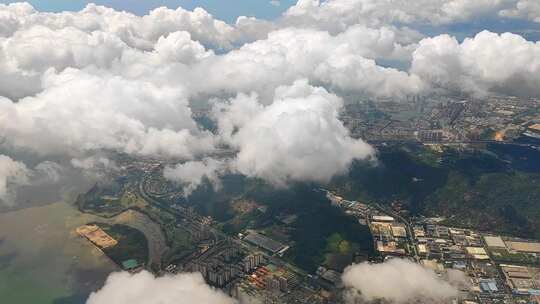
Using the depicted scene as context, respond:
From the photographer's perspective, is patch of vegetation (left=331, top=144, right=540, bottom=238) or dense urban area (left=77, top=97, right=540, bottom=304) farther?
patch of vegetation (left=331, top=144, right=540, bottom=238)

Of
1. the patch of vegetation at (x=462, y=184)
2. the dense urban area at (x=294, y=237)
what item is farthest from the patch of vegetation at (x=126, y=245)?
the patch of vegetation at (x=462, y=184)

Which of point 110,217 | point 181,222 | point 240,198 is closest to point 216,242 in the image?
point 181,222

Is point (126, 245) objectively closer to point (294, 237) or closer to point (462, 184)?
point (294, 237)

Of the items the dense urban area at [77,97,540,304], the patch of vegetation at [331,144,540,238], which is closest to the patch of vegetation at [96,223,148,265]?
the dense urban area at [77,97,540,304]

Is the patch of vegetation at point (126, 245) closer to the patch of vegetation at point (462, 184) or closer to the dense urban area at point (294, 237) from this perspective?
the dense urban area at point (294, 237)

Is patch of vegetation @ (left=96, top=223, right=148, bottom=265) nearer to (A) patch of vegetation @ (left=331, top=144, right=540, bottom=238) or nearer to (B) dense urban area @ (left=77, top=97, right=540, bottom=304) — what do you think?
(B) dense urban area @ (left=77, top=97, right=540, bottom=304)

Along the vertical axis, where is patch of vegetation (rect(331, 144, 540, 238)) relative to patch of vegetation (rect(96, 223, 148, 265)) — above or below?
below

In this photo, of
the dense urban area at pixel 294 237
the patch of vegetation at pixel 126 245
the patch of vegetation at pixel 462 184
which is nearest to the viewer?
the dense urban area at pixel 294 237

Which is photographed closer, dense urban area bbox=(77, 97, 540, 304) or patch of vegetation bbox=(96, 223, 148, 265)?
dense urban area bbox=(77, 97, 540, 304)

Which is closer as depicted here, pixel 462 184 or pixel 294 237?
pixel 294 237

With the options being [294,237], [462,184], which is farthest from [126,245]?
[462,184]

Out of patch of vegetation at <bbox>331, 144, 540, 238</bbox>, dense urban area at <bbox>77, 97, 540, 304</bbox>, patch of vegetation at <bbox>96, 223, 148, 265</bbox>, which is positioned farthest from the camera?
patch of vegetation at <bbox>331, 144, 540, 238</bbox>

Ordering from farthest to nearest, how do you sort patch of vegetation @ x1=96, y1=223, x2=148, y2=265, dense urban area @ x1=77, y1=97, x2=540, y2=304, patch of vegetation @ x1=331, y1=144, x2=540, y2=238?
patch of vegetation @ x1=331, y1=144, x2=540, y2=238, patch of vegetation @ x1=96, y1=223, x2=148, y2=265, dense urban area @ x1=77, y1=97, x2=540, y2=304
